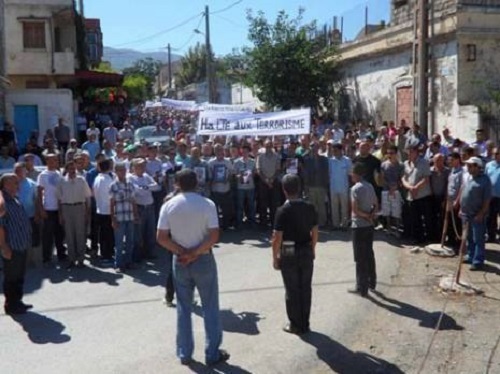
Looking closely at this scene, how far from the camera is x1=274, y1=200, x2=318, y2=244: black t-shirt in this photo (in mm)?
7102

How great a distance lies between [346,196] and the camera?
13312mm

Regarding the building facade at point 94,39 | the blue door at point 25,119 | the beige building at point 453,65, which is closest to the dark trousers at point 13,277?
the beige building at point 453,65

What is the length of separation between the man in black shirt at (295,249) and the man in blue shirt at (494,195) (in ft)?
16.7

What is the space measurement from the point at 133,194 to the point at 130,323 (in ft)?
9.95

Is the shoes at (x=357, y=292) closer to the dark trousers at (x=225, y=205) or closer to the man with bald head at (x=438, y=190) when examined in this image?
the man with bald head at (x=438, y=190)

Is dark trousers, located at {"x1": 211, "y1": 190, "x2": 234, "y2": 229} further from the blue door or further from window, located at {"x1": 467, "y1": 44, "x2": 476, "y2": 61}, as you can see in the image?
the blue door

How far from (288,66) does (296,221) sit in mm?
20003

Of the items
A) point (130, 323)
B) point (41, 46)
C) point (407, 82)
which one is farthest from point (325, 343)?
point (41, 46)

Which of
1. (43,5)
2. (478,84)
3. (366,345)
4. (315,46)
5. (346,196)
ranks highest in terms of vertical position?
(43,5)

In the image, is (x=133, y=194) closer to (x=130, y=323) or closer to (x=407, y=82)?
(x=130, y=323)

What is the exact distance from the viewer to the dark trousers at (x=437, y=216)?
39.0ft

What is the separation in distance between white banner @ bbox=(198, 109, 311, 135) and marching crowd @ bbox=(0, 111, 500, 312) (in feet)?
1.13

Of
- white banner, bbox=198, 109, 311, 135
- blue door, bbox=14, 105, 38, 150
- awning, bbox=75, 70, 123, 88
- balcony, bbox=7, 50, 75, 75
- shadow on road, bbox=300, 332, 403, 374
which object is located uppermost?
balcony, bbox=7, 50, 75, 75

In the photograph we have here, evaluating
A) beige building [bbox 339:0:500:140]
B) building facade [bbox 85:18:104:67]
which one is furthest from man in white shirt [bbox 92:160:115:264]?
building facade [bbox 85:18:104:67]
